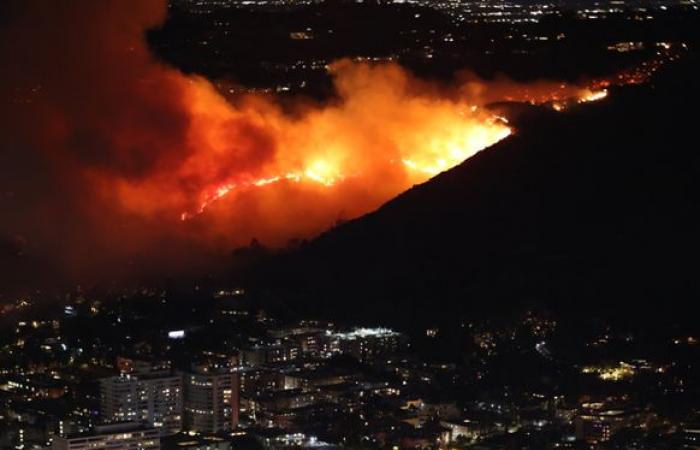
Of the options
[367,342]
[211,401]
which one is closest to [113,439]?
[211,401]

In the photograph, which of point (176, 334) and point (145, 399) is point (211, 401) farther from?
point (176, 334)

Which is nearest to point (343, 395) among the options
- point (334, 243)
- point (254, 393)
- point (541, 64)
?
point (254, 393)

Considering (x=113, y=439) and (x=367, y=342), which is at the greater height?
(x=367, y=342)

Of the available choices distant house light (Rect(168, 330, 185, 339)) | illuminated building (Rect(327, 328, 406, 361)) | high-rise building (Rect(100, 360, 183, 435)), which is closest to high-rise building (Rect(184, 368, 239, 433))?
high-rise building (Rect(100, 360, 183, 435))

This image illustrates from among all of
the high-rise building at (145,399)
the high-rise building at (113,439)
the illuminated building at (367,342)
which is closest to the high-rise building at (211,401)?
the high-rise building at (145,399)

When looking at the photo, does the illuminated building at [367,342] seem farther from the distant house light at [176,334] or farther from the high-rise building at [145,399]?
the high-rise building at [145,399]

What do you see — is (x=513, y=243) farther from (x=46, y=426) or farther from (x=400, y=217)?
(x=46, y=426)
